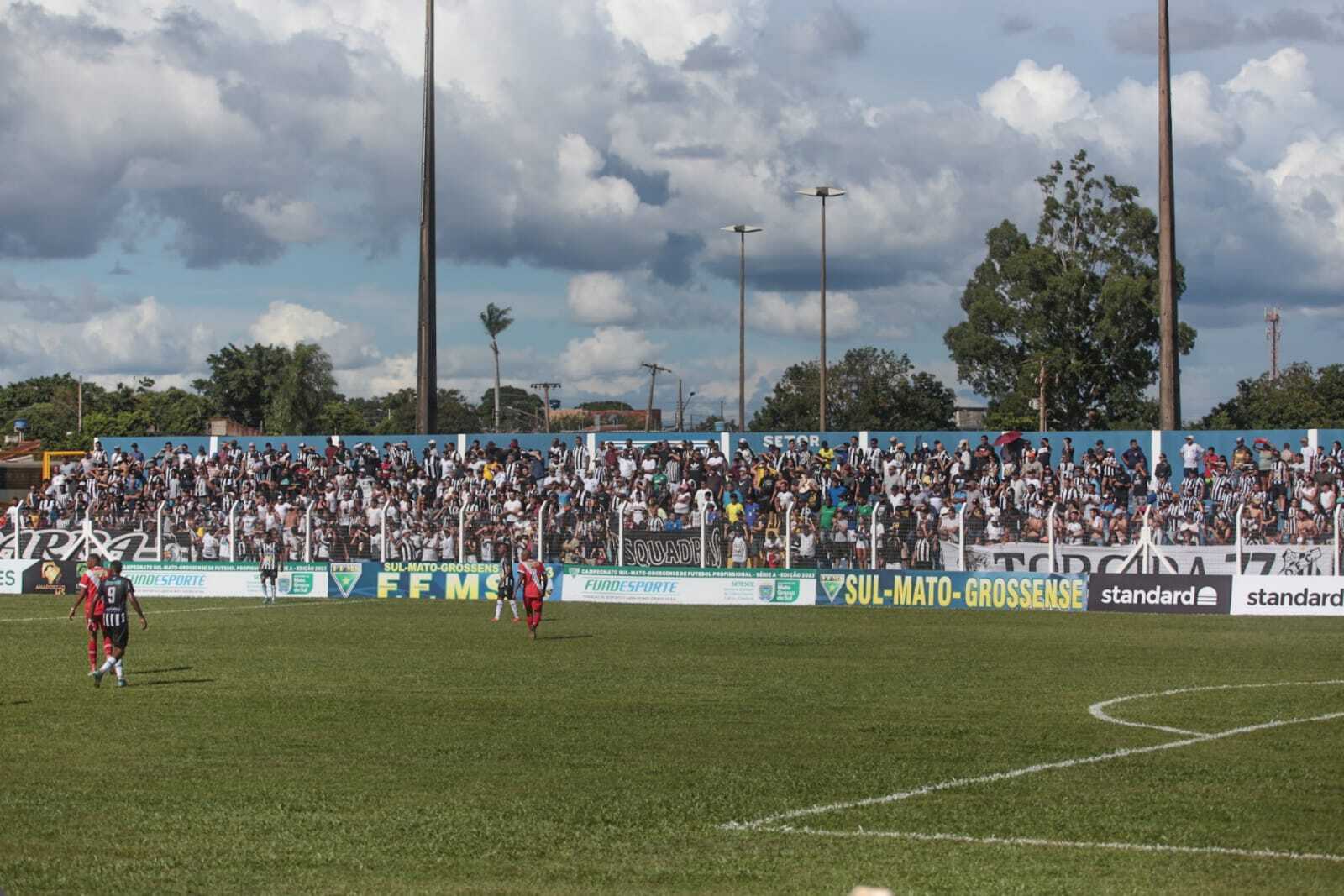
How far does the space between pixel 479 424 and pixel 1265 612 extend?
113 m

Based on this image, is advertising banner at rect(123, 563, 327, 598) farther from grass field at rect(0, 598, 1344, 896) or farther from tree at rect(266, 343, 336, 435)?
tree at rect(266, 343, 336, 435)

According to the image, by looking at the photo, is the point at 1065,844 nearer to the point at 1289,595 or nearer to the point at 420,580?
the point at 1289,595

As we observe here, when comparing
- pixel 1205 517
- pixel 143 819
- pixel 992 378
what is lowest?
pixel 143 819

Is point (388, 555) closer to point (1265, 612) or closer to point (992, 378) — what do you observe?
point (1265, 612)

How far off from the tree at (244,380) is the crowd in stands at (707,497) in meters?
59.5

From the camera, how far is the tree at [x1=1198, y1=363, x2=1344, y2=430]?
72.7m

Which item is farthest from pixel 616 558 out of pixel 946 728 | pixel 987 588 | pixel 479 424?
pixel 479 424

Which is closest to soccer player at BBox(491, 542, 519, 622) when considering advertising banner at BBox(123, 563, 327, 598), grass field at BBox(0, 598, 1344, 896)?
grass field at BBox(0, 598, 1344, 896)

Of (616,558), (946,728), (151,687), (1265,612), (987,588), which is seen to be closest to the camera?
(946,728)

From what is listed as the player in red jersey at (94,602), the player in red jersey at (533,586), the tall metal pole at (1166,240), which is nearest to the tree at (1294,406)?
the tall metal pole at (1166,240)

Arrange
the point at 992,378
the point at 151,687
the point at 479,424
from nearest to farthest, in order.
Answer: the point at 151,687 < the point at 992,378 < the point at 479,424

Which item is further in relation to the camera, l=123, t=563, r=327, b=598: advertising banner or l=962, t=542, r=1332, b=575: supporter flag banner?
l=123, t=563, r=327, b=598: advertising banner

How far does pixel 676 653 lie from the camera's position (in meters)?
24.5

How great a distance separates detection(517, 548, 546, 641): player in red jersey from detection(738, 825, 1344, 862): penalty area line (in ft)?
52.3
